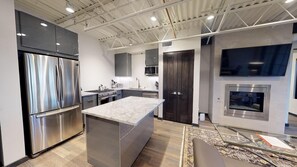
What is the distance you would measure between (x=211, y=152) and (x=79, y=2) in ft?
10.6

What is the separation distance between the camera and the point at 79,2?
7.39 ft

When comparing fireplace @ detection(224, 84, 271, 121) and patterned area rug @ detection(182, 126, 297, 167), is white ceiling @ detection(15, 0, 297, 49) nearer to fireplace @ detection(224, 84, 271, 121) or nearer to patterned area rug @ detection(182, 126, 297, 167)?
fireplace @ detection(224, 84, 271, 121)

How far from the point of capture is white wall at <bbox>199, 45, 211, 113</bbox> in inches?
169

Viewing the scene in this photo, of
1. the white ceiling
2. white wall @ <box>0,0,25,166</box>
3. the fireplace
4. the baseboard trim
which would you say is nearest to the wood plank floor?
the baseboard trim

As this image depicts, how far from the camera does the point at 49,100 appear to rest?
2.24m

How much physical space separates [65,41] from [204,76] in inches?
180

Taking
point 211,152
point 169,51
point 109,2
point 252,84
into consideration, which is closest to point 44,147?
point 211,152

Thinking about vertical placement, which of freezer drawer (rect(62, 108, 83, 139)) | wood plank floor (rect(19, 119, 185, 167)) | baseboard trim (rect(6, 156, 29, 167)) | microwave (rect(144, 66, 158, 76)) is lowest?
wood plank floor (rect(19, 119, 185, 167))

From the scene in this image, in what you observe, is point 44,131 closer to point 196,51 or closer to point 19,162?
point 19,162

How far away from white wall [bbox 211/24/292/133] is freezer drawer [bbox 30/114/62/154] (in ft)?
14.1

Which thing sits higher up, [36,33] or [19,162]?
[36,33]

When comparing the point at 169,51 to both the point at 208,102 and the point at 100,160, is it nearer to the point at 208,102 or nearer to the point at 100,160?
the point at 208,102

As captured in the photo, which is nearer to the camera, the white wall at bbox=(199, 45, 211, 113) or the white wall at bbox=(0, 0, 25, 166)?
the white wall at bbox=(0, 0, 25, 166)

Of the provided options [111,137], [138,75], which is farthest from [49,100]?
[138,75]
